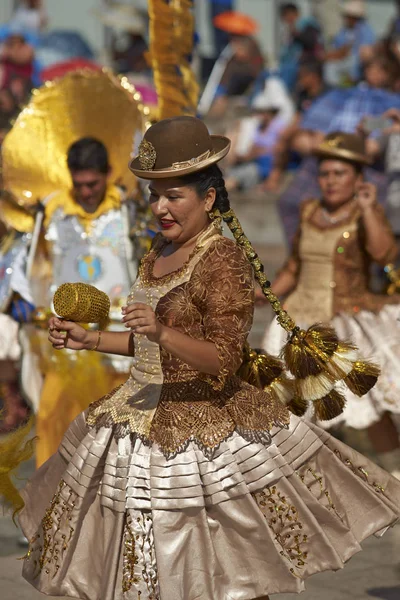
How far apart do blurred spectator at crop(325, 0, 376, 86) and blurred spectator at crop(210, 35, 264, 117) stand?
3.16 ft

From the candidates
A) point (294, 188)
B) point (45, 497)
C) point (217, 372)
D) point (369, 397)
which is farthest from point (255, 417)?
point (294, 188)

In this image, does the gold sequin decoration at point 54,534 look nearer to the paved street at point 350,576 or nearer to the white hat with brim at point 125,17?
the paved street at point 350,576

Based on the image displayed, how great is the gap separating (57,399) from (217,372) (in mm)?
2539

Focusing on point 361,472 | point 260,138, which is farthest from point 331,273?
point 260,138

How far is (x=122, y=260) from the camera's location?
6316 millimetres

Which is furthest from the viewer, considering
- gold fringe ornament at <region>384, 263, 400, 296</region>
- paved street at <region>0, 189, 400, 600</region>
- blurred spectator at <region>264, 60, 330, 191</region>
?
blurred spectator at <region>264, 60, 330, 191</region>

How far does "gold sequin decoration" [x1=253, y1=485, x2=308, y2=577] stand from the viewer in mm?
3615

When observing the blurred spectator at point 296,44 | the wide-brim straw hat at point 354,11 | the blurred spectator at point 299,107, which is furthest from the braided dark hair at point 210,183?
the wide-brim straw hat at point 354,11

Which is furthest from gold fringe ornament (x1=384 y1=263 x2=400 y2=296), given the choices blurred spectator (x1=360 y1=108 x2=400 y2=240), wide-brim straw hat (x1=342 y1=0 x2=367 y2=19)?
wide-brim straw hat (x1=342 y1=0 x2=367 y2=19)

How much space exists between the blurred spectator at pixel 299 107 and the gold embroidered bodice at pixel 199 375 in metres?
7.51

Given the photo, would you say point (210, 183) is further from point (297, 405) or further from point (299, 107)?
point (299, 107)

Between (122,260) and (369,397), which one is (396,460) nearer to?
(369,397)

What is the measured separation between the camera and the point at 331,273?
21.4 feet

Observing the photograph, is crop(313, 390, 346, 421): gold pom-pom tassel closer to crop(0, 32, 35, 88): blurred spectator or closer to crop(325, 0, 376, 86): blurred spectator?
crop(0, 32, 35, 88): blurred spectator
